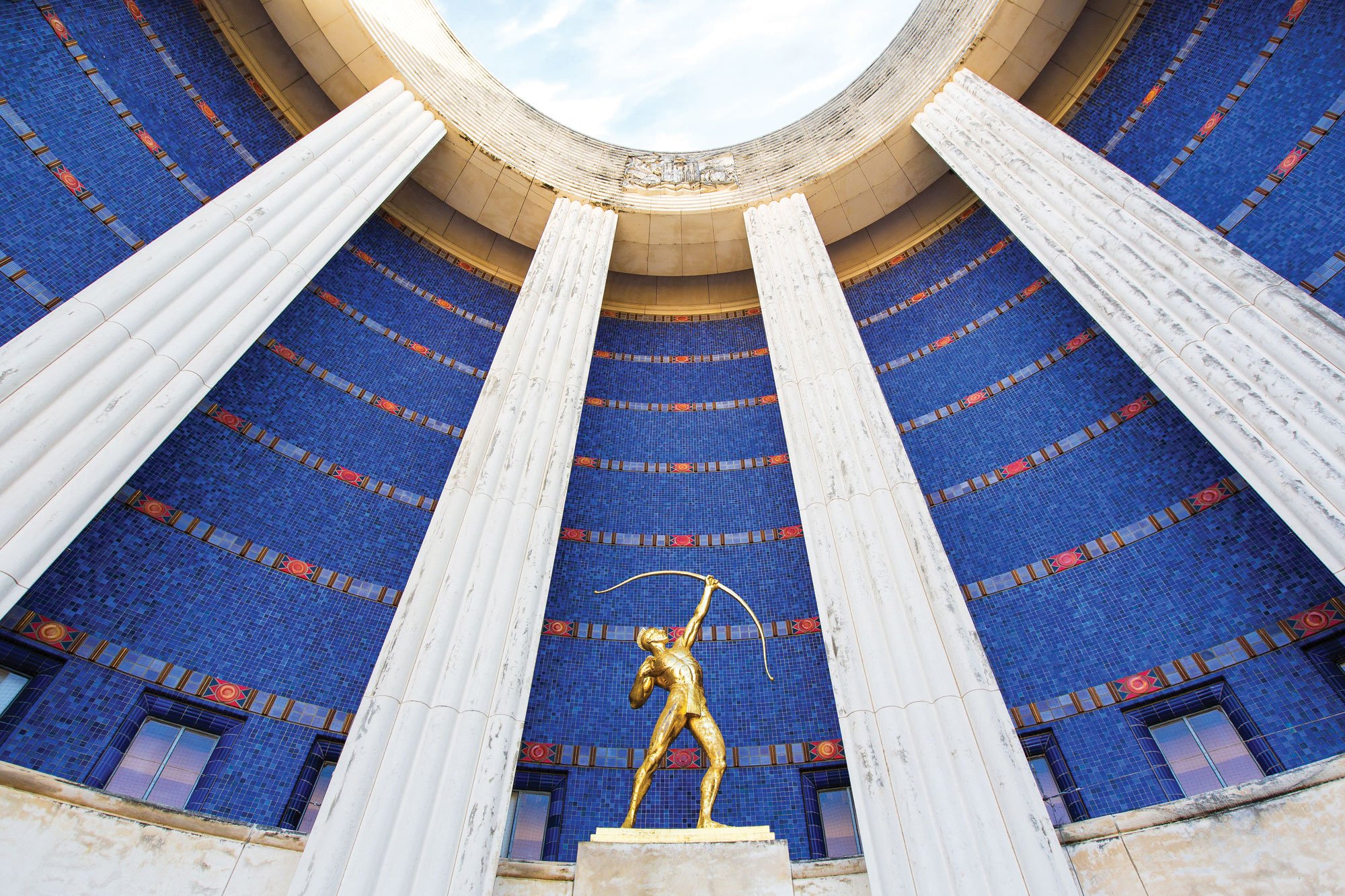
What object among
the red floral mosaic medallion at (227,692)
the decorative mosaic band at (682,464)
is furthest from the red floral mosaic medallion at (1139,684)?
the red floral mosaic medallion at (227,692)

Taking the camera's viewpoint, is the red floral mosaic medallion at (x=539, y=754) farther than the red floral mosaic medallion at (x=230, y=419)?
No

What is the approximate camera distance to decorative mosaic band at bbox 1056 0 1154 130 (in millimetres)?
8742

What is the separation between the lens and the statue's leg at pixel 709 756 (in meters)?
4.18

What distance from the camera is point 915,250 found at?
1008 centimetres

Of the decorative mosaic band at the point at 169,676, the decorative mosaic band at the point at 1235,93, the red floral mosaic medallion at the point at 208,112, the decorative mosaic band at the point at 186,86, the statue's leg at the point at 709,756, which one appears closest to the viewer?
the statue's leg at the point at 709,756

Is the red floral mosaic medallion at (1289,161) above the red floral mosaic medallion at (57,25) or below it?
below

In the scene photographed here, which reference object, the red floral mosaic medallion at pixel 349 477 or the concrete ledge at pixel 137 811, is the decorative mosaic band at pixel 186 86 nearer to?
the red floral mosaic medallion at pixel 349 477

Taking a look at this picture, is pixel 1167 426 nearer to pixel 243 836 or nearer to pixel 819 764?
pixel 819 764

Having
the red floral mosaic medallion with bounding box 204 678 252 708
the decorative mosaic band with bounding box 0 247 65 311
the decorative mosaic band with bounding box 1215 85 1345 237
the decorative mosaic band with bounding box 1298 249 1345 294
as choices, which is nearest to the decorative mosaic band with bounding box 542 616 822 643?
the red floral mosaic medallion with bounding box 204 678 252 708

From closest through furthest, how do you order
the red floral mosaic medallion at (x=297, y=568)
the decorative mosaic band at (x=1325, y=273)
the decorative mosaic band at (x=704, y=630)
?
the decorative mosaic band at (x=1325, y=273) → the red floral mosaic medallion at (x=297, y=568) → the decorative mosaic band at (x=704, y=630)

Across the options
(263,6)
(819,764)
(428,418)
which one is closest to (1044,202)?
(819,764)

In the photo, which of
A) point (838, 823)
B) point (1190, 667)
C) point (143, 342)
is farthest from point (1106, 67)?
point (143, 342)

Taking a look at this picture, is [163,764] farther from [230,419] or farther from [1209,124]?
[1209,124]

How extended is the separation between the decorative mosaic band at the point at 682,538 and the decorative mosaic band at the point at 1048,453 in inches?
62.5
